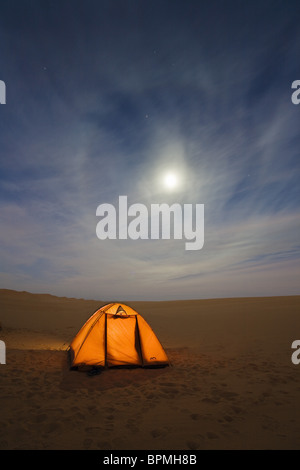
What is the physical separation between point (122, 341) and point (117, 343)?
19cm

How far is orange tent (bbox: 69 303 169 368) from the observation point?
855cm

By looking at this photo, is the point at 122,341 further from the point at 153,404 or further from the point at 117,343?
the point at 153,404

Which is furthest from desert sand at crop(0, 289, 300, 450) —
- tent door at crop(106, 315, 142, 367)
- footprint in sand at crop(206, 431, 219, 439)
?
tent door at crop(106, 315, 142, 367)

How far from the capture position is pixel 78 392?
665 centimetres

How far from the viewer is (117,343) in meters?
8.94

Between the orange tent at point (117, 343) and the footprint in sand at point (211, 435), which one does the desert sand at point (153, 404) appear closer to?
the footprint in sand at point (211, 435)

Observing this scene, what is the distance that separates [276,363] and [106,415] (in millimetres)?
7291

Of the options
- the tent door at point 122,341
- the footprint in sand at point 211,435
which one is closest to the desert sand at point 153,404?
the footprint in sand at point 211,435

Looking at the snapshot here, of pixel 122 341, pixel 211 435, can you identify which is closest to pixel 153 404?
pixel 211 435

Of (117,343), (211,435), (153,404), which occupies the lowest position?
(153,404)

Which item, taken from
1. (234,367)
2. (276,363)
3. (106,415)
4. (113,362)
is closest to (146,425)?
(106,415)

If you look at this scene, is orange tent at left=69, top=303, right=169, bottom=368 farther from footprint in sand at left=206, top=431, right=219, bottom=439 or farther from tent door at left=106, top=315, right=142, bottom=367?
footprint in sand at left=206, top=431, right=219, bottom=439

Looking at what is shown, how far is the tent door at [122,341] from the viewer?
8.74m

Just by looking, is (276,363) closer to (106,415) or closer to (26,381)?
(106,415)
